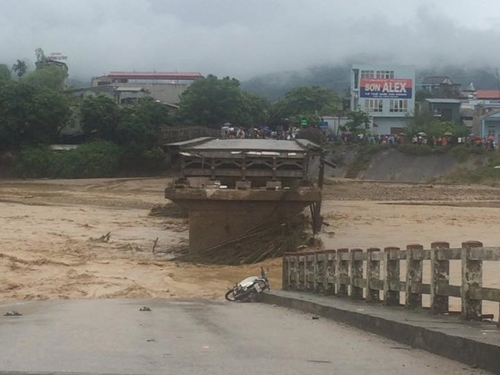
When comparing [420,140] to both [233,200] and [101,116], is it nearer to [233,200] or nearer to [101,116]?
[101,116]

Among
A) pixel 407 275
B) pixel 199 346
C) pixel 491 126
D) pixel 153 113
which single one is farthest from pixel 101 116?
pixel 199 346

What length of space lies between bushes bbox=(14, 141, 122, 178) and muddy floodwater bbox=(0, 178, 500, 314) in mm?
9994

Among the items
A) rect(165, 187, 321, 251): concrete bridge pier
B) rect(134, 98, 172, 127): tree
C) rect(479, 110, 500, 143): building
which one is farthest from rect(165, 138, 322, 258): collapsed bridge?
rect(479, 110, 500, 143): building

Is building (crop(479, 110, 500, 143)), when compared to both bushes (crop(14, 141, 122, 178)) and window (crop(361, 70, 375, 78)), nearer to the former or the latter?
window (crop(361, 70, 375, 78))

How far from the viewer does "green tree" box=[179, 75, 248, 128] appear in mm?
82938

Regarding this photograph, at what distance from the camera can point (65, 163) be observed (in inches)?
2790

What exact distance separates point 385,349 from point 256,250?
14.9 metres

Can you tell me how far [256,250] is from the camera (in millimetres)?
22703

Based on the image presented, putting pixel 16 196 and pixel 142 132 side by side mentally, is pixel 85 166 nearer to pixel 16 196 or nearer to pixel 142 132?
pixel 142 132

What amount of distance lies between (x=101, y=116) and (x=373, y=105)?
127ft

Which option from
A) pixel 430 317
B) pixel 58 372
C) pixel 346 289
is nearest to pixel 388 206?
pixel 346 289

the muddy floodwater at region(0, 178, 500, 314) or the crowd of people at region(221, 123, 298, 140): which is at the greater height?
the crowd of people at region(221, 123, 298, 140)

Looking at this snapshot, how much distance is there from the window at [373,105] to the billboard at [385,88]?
0.56 m

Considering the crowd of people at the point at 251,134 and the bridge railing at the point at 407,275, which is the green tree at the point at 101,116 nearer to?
the crowd of people at the point at 251,134
